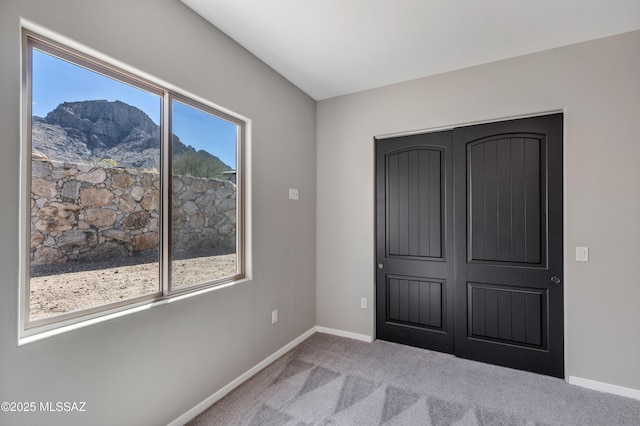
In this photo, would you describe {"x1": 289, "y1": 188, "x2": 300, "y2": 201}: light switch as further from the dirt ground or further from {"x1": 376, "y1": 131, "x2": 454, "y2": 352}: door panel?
the dirt ground

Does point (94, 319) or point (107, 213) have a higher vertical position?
point (107, 213)

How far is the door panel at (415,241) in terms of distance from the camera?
3.00 metres

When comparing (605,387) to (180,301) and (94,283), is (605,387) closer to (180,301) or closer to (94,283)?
(180,301)

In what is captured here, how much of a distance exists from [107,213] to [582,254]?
3426 mm

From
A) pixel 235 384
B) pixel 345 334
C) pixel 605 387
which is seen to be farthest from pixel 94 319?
pixel 605 387

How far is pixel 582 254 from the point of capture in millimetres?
2404

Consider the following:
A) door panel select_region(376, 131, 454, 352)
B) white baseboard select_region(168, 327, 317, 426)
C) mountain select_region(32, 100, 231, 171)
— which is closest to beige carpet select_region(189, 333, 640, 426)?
white baseboard select_region(168, 327, 317, 426)

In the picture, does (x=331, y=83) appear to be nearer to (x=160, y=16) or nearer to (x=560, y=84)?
Answer: (x=160, y=16)

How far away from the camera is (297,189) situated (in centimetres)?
326

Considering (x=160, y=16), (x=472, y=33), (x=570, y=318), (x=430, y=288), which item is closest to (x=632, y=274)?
(x=570, y=318)

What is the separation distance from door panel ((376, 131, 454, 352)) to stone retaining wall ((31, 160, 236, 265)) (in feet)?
6.09

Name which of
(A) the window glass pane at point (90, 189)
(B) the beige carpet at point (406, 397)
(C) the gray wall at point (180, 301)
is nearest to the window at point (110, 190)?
(A) the window glass pane at point (90, 189)

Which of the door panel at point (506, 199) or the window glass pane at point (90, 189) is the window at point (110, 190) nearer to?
the window glass pane at point (90, 189)

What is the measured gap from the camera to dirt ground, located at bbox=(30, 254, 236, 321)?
143 centimetres
